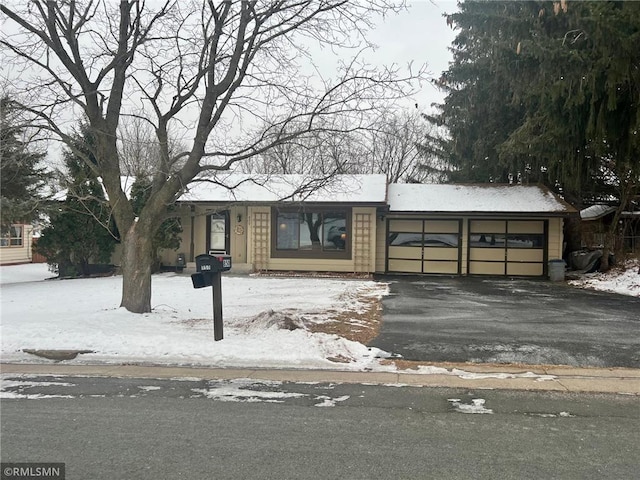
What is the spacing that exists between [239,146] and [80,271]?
42.1 feet

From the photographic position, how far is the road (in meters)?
3.75

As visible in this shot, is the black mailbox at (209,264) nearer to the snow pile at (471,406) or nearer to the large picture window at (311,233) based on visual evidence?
the snow pile at (471,406)

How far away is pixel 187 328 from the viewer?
28.5ft

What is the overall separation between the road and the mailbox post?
1.75m

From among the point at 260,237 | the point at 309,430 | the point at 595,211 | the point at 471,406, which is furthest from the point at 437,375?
the point at 595,211

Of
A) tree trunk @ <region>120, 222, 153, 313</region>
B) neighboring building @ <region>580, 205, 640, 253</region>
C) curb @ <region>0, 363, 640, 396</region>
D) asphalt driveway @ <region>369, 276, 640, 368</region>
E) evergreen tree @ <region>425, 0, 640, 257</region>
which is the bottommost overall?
curb @ <region>0, 363, 640, 396</region>

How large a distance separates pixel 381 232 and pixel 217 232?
687 cm

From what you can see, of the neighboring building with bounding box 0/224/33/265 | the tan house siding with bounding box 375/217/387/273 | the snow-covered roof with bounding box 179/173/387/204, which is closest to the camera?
the snow-covered roof with bounding box 179/173/387/204

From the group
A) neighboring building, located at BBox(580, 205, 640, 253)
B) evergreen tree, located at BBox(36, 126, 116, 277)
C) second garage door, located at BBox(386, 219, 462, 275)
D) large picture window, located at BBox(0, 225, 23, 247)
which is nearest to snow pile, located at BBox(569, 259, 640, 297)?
neighboring building, located at BBox(580, 205, 640, 253)

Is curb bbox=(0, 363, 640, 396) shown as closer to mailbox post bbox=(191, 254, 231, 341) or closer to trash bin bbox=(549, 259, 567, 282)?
mailbox post bbox=(191, 254, 231, 341)

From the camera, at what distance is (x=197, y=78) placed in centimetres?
893

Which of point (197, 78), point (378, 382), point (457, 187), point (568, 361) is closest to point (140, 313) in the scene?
point (197, 78)

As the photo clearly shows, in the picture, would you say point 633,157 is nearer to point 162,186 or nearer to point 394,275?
point 394,275

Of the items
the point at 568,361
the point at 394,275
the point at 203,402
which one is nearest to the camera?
the point at 203,402
